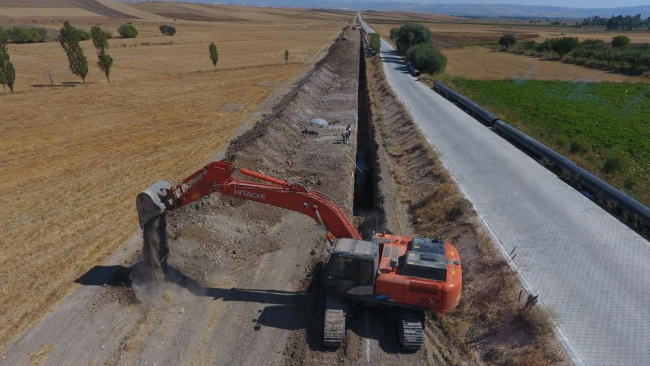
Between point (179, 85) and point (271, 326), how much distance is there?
36.2 meters

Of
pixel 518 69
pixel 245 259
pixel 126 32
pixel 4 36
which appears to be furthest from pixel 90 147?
pixel 126 32

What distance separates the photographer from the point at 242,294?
39.5ft

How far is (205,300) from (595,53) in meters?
72.1

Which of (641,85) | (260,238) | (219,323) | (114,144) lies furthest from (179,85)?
(641,85)

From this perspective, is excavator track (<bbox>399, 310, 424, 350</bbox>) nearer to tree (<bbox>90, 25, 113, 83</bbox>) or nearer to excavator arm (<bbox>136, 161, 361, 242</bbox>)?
excavator arm (<bbox>136, 161, 361, 242</bbox>)

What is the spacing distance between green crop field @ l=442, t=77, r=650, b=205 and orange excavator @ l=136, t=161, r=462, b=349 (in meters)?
12.2

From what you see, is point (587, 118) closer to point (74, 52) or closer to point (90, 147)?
point (90, 147)

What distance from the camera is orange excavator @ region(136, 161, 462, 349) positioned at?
966cm

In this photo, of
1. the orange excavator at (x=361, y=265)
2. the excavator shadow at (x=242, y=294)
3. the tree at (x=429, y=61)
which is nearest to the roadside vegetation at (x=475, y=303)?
the orange excavator at (x=361, y=265)

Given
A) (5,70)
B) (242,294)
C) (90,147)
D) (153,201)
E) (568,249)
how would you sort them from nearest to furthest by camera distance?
1. (153,201)
2. (242,294)
3. (568,249)
4. (90,147)
5. (5,70)

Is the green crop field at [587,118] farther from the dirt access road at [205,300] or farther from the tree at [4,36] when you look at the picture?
the tree at [4,36]

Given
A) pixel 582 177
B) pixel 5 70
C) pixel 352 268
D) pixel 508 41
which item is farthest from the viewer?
pixel 508 41

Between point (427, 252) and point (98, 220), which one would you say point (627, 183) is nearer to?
point (427, 252)

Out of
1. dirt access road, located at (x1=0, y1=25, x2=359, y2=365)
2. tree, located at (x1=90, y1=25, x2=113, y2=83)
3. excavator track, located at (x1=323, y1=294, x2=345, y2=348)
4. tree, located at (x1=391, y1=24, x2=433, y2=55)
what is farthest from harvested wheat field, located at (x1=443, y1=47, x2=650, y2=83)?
excavator track, located at (x1=323, y1=294, x2=345, y2=348)
